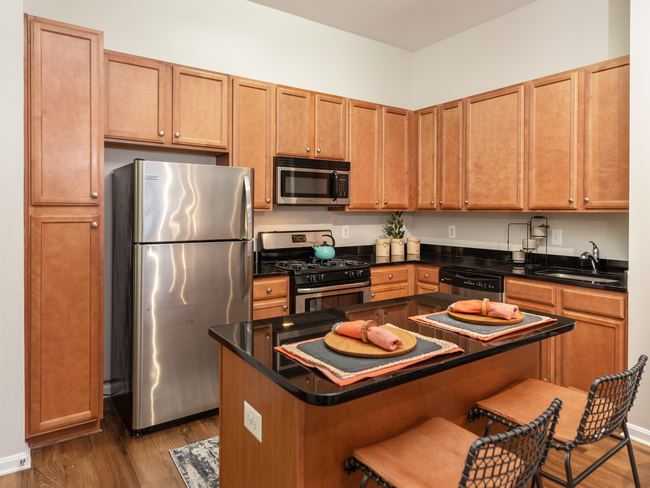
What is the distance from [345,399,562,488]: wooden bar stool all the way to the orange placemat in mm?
319

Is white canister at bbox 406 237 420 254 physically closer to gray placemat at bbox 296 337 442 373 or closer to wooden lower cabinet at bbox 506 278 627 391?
wooden lower cabinet at bbox 506 278 627 391

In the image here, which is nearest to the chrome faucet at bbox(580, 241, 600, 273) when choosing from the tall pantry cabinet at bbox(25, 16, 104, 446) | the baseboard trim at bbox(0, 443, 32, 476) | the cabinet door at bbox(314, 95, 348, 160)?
the cabinet door at bbox(314, 95, 348, 160)

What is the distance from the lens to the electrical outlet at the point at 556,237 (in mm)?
3532

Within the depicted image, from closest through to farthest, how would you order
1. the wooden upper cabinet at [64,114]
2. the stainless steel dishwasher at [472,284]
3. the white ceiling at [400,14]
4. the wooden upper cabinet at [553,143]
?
the wooden upper cabinet at [64,114], the wooden upper cabinet at [553,143], the stainless steel dishwasher at [472,284], the white ceiling at [400,14]

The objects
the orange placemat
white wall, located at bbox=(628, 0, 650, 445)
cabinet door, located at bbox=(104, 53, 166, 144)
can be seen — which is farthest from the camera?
cabinet door, located at bbox=(104, 53, 166, 144)

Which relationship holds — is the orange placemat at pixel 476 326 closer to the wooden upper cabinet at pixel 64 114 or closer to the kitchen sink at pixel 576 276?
the kitchen sink at pixel 576 276

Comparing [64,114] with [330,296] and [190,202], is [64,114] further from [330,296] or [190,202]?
[330,296]

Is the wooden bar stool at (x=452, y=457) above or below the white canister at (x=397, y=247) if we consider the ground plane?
below

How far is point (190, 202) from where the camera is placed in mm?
2732

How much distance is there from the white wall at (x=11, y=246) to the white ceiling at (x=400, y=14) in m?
1.95

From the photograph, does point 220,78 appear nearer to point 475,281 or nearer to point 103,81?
point 103,81

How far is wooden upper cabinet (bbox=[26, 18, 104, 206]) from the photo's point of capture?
238cm

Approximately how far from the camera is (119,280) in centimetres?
291

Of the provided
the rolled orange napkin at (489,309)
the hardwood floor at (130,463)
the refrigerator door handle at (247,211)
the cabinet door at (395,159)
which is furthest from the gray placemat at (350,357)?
the cabinet door at (395,159)
